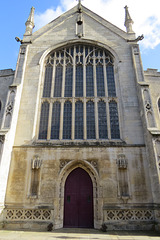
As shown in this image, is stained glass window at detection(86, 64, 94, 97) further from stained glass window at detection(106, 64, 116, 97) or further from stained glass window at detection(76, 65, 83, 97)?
stained glass window at detection(106, 64, 116, 97)

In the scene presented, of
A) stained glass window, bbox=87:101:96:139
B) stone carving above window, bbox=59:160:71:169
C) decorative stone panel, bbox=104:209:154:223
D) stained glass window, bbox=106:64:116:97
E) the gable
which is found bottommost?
decorative stone panel, bbox=104:209:154:223

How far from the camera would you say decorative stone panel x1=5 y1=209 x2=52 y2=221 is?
8680 mm

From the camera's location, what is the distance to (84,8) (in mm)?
15578

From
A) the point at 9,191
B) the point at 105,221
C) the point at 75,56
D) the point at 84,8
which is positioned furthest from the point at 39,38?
the point at 105,221

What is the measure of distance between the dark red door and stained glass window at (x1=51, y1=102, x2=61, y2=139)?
8.46ft

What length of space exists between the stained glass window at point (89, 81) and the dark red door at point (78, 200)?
5290mm

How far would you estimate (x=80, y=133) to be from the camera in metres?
10.7

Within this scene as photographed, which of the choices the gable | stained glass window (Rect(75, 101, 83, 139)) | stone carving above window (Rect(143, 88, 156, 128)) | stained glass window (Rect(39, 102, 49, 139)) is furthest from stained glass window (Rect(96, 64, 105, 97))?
stained glass window (Rect(39, 102, 49, 139))

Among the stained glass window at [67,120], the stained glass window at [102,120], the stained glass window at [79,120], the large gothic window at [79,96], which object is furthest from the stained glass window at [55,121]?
the stained glass window at [102,120]

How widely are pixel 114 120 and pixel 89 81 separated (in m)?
3.55

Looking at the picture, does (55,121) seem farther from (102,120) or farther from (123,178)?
(123,178)

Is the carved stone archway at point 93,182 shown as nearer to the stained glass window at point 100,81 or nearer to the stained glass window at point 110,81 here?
the stained glass window at point 100,81

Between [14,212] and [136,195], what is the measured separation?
6.48 metres

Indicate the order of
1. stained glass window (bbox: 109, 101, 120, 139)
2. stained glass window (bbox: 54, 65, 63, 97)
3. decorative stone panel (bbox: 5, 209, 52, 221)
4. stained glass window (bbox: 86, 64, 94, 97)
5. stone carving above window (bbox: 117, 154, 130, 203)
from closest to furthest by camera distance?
decorative stone panel (bbox: 5, 209, 52, 221) → stone carving above window (bbox: 117, 154, 130, 203) → stained glass window (bbox: 109, 101, 120, 139) → stained glass window (bbox: 86, 64, 94, 97) → stained glass window (bbox: 54, 65, 63, 97)
